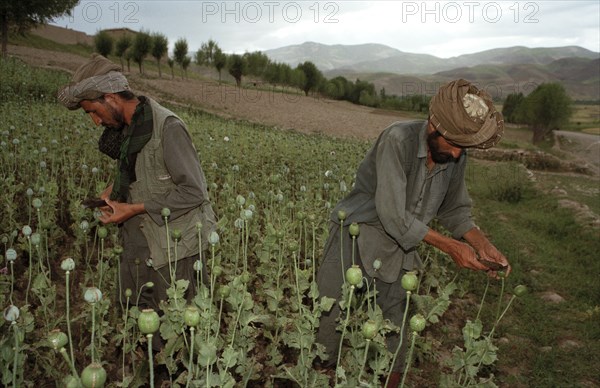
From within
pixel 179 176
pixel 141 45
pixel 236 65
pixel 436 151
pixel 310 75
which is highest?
pixel 141 45

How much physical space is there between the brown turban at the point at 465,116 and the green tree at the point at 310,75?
2324 inches

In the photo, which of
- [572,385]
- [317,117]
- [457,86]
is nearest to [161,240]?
[457,86]

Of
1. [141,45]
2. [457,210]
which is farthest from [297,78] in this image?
[457,210]

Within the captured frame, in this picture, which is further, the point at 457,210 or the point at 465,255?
the point at 457,210

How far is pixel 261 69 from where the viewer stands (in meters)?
58.7

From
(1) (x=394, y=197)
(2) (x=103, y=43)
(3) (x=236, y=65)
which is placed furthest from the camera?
(3) (x=236, y=65)

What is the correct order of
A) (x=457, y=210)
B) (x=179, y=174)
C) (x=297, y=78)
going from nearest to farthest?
(x=179, y=174)
(x=457, y=210)
(x=297, y=78)

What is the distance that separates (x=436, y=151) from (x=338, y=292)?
0.97 meters

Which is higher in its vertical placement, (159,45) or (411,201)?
(159,45)

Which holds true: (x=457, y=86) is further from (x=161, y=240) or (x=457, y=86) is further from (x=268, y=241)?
(x=161, y=240)

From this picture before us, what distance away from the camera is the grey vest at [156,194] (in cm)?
255

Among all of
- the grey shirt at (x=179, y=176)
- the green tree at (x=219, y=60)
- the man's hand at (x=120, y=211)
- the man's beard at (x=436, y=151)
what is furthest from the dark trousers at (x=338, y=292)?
the green tree at (x=219, y=60)

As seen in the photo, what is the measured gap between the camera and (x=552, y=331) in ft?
15.5

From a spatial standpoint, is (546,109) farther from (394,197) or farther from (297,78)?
(394,197)
